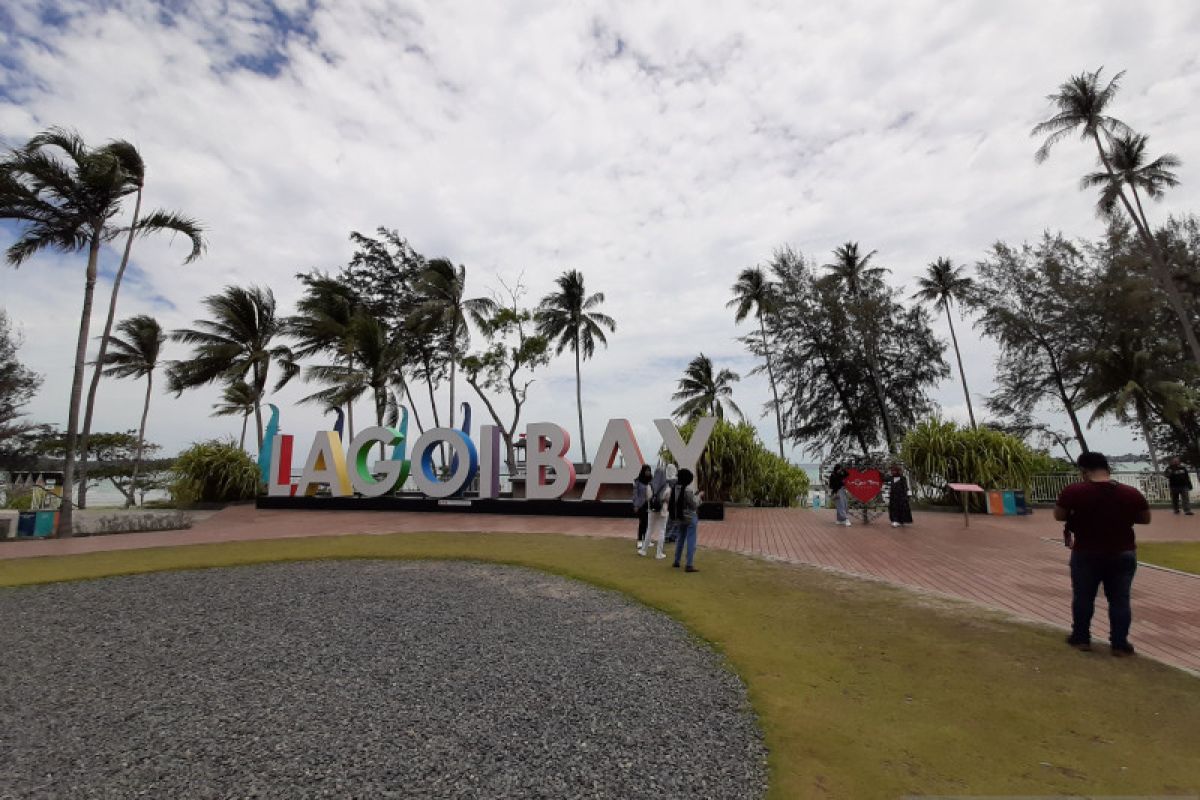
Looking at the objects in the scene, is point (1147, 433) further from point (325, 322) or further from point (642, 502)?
point (325, 322)

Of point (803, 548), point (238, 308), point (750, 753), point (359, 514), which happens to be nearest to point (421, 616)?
point (750, 753)

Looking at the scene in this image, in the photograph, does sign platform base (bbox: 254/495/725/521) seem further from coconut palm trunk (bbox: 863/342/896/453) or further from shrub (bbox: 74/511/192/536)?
coconut palm trunk (bbox: 863/342/896/453)

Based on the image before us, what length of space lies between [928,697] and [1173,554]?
8.39 meters

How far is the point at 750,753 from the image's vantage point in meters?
3.11

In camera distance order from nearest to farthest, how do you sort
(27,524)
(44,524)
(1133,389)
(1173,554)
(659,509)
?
(1173,554), (659,509), (27,524), (44,524), (1133,389)

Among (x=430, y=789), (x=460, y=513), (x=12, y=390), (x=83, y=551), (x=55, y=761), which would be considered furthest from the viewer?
(x=12, y=390)

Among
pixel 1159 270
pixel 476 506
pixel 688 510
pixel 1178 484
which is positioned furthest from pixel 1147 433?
pixel 476 506

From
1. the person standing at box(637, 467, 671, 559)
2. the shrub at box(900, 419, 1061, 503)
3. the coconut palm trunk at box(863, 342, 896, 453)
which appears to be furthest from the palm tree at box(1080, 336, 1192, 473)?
the person standing at box(637, 467, 671, 559)

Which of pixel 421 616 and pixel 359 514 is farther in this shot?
pixel 359 514

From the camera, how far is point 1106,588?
459cm

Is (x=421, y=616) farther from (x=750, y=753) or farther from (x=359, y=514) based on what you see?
(x=359, y=514)

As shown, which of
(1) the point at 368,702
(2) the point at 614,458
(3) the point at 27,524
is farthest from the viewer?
(2) the point at 614,458

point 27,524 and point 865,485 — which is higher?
point 865,485

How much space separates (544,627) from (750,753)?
268cm
